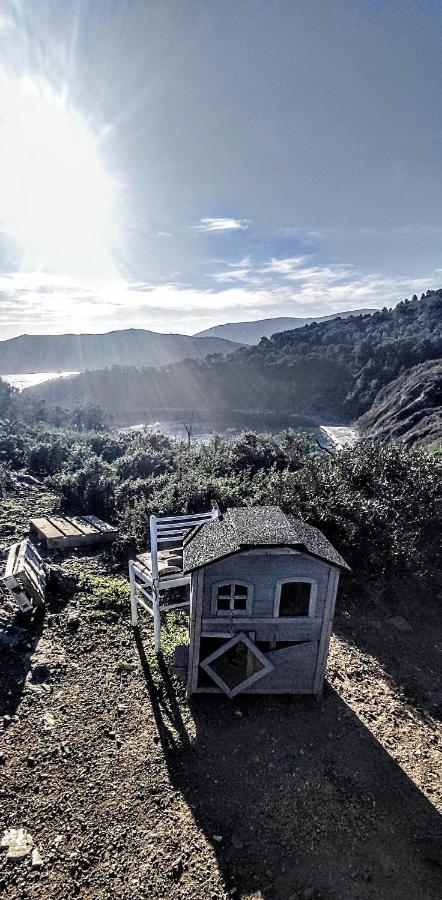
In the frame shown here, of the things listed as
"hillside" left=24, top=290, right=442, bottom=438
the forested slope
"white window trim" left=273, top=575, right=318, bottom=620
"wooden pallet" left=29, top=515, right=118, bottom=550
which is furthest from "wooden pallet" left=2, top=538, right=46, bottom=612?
the forested slope

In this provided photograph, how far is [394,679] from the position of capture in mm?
6500

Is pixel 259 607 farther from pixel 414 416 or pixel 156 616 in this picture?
pixel 414 416

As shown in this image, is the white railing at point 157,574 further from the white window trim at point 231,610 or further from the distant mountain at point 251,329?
the distant mountain at point 251,329

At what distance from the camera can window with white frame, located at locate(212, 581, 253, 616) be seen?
18.0 feet

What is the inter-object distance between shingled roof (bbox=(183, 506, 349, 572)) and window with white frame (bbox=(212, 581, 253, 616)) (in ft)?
1.66

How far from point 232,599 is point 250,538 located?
34.3 inches

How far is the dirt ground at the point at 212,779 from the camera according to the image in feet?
12.6

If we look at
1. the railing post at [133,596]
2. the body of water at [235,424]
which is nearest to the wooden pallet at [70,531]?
the railing post at [133,596]

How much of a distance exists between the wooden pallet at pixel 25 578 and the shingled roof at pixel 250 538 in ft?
11.1

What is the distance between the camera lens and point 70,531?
11859 millimetres

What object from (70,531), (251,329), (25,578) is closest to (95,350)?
(251,329)

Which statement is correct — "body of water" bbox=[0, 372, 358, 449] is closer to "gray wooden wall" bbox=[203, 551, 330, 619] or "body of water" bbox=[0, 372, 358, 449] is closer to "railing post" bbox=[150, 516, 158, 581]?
"railing post" bbox=[150, 516, 158, 581]

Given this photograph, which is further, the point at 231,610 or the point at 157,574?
the point at 157,574

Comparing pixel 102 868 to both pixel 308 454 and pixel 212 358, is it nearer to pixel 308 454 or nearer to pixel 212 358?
pixel 308 454
